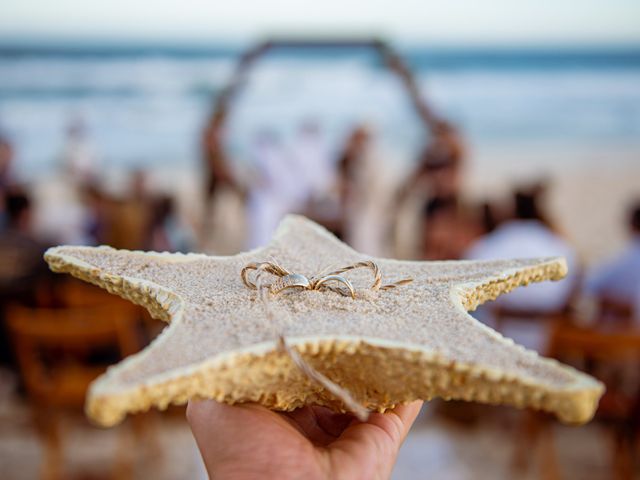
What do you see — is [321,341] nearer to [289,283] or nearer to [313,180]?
[289,283]

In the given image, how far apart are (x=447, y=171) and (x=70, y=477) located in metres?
4.24

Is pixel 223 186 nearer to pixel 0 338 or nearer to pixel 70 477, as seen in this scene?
pixel 0 338

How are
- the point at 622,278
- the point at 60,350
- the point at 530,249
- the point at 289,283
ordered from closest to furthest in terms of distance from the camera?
the point at 289,283
the point at 60,350
the point at 622,278
the point at 530,249

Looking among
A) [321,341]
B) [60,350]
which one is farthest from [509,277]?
[60,350]

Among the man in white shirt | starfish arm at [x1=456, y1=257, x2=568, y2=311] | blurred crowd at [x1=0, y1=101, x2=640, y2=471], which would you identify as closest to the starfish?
starfish arm at [x1=456, y1=257, x2=568, y2=311]

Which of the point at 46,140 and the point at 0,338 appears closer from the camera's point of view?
the point at 0,338

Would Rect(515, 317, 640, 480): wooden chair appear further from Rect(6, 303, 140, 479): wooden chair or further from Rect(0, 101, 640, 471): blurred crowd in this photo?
Rect(6, 303, 140, 479): wooden chair

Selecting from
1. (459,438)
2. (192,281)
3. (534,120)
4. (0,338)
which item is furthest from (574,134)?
(192,281)

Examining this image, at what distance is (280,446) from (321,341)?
211mm

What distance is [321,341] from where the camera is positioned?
96cm

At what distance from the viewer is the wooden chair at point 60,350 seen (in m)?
3.02

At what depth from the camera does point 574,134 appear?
1449 centimetres

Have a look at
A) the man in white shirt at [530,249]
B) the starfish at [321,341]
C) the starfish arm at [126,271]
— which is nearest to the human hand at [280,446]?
the starfish at [321,341]

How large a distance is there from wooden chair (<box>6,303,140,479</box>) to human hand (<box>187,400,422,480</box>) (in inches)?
79.8
